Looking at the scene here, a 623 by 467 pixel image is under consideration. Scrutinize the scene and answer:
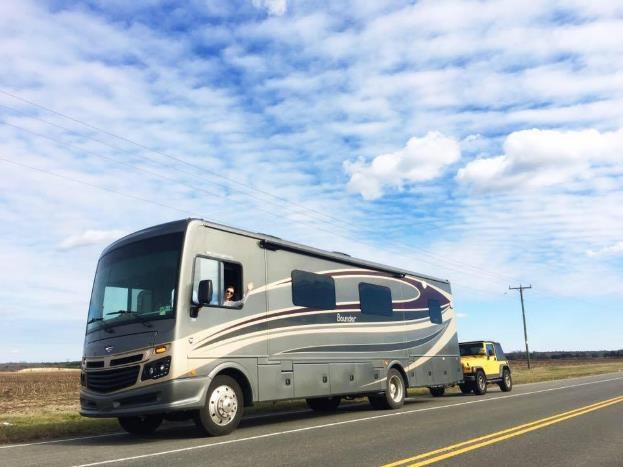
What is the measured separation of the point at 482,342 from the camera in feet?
78.4

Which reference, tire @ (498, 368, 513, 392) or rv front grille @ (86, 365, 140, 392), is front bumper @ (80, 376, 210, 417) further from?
tire @ (498, 368, 513, 392)

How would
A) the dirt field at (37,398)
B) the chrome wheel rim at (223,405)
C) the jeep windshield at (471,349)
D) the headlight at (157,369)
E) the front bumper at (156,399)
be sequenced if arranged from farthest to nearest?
1. the jeep windshield at (471,349)
2. the dirt field at (37,398)
3. the chrome wheel rim at (223,405)
4. the headlight at (157,369)
5. the front bumper at (156,399)

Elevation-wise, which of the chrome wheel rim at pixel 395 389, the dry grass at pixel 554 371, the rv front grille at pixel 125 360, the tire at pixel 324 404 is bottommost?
the dry grass at pixel 554 371

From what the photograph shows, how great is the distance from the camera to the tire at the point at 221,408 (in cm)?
990

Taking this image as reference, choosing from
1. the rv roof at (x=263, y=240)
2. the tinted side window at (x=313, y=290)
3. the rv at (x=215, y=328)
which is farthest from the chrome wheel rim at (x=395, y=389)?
the tinted side window at (x=313, y=290)

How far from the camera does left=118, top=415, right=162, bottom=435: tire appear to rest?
11234 mm

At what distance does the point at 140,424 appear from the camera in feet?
37.2

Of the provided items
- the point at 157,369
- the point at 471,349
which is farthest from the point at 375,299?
the point at 471,349

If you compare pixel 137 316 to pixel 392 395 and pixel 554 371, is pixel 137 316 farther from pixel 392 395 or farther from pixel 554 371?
pixel 554 371

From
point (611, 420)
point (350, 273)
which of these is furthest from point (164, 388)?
point (611, 420)

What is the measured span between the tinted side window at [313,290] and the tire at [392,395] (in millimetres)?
3010

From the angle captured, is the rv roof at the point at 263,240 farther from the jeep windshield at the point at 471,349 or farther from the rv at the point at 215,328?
the jeep windshield at the point at 471,349

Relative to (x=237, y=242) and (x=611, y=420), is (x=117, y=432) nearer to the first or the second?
(x=237, y=242)

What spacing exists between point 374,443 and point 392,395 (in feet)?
22.3
